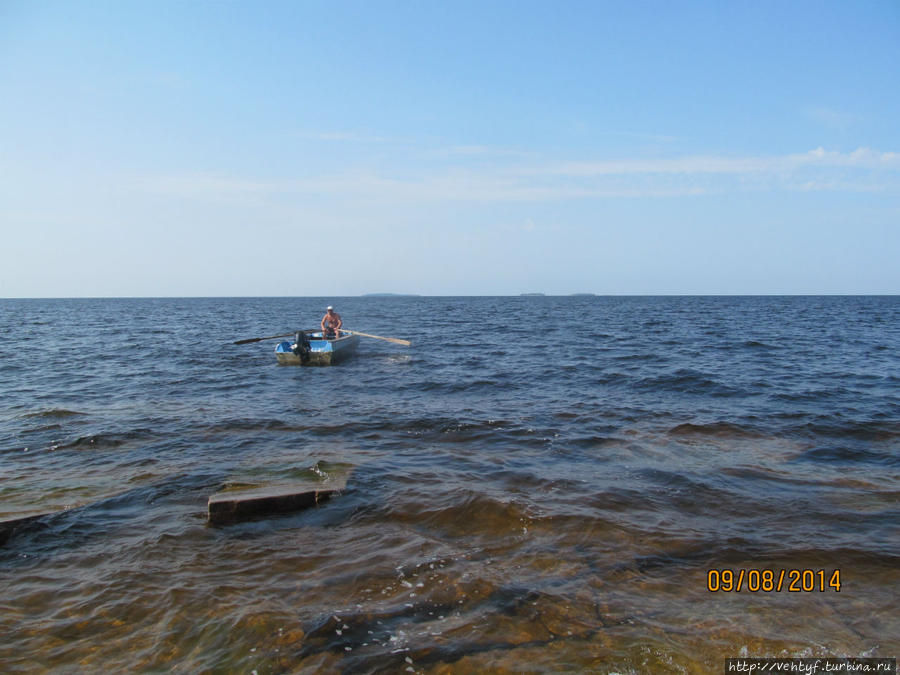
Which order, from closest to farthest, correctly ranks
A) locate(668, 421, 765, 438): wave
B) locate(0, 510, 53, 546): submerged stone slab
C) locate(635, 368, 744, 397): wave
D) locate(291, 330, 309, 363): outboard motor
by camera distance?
locate(0, 510, 53, 546): submerged stone slab, locate(668, 421, 765, 438): wave, locate(635, 368, 744, 397): wave, locate(291, 330, 309, 363): outboard motor

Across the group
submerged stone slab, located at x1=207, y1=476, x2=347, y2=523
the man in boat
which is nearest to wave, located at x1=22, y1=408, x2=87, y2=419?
submerged stone slab, located at x1=207, y1=476, x2=347, y2=523

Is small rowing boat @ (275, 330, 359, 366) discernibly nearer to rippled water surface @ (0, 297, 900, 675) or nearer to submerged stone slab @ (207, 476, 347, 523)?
rippled water surface @ (0, 297, 900, 675)

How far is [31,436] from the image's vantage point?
1059 cm

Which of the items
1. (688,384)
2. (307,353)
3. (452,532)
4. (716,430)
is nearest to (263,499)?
(452,532)

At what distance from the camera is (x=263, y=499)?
6.66 m

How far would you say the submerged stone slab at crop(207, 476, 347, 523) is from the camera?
6473 millimetres

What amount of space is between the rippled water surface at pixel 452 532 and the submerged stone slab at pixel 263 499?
0.59 feet

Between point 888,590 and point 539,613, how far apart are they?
3.36 m

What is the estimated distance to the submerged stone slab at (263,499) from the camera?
6.47 metres

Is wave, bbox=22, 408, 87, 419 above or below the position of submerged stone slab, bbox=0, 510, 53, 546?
below

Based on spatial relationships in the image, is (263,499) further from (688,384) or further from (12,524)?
(688,384)

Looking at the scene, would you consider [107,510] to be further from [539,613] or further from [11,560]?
[539,613]

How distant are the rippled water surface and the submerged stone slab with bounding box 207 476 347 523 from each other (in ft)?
0.59

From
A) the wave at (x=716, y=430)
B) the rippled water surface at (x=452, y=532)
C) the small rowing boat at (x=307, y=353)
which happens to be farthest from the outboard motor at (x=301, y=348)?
the wave at (x=716, y=430)
